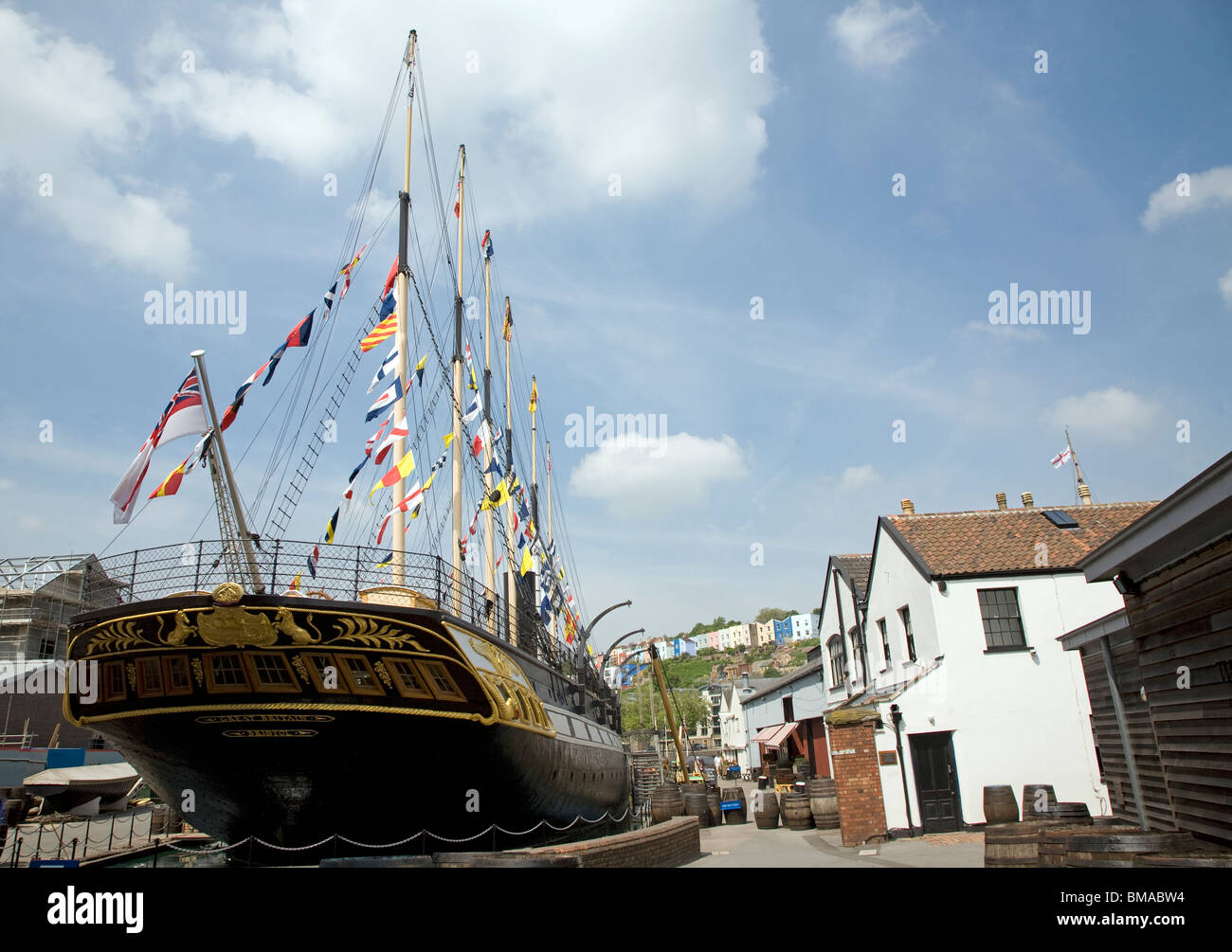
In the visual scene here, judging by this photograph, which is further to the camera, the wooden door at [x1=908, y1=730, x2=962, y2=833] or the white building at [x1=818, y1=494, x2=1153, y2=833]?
the white building at [x1=818, y1=494, x2=1153, y2=833]

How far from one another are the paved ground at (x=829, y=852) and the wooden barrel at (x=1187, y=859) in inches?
201

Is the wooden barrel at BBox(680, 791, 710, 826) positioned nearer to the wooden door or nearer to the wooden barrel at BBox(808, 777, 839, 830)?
the wooden barrel at BBox(808, 777, 839, 830)

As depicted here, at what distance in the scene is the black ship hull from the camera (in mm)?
11320

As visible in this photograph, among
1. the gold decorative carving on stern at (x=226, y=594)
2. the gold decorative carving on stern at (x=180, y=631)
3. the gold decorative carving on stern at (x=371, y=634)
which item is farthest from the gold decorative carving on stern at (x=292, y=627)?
the gold decorative carving on stern at (x=180, y=631)

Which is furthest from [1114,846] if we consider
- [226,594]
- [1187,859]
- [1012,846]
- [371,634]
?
[226,594]

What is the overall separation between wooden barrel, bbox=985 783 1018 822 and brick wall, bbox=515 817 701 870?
17.6ft

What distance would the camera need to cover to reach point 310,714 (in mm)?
11688

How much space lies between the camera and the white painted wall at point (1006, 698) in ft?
49.8

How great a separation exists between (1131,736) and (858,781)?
544cm

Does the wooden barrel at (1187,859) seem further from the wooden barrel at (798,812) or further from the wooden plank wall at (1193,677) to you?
the wooden barrel at (798,812)

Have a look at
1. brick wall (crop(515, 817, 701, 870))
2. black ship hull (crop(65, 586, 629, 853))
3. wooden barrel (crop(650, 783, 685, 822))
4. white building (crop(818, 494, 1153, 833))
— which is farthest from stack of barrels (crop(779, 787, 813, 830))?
black ship hull (crop(65, 586, 629, 853))

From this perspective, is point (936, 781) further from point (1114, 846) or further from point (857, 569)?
point (1114, 846)
